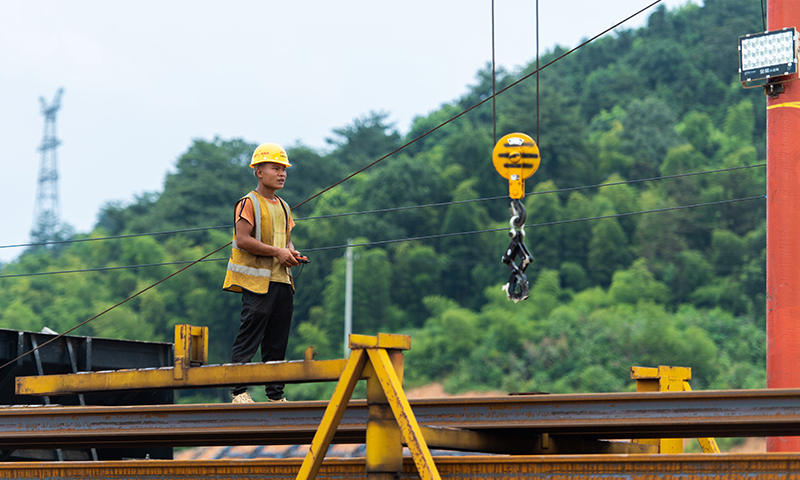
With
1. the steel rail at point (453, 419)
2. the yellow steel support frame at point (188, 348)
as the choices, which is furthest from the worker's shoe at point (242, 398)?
the yellow steel support frame at point (188, 348)

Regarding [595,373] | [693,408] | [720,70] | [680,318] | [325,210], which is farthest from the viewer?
[720,70]

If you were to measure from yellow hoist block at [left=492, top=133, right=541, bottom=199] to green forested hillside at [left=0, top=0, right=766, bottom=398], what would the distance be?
42.3 meters

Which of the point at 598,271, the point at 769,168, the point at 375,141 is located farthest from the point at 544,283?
the point at 769,168

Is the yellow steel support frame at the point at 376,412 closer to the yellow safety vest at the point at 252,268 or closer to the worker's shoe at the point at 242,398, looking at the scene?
the worker's shoe at the point at 242,398

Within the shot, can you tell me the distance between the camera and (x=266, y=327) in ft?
20.4

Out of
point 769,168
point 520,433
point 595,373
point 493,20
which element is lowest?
point 595,373

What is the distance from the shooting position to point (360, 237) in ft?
220

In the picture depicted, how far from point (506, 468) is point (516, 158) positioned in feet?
Answer: 6.08

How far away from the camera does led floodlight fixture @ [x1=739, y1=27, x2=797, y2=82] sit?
6.91 metres

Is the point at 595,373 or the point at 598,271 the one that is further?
the point at 598,271

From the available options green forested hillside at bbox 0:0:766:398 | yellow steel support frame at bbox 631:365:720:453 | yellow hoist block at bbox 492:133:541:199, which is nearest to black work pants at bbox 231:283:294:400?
yellow hoist block at bbox 492:133:541:199

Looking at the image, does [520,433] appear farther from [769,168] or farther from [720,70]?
[720,70]

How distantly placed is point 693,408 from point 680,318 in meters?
50.8

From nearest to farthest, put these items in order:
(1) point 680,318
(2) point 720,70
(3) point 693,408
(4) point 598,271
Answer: (3) point 693,408 → (1) point 680,318 → (4) point 598,271 → (2) point 720,70
